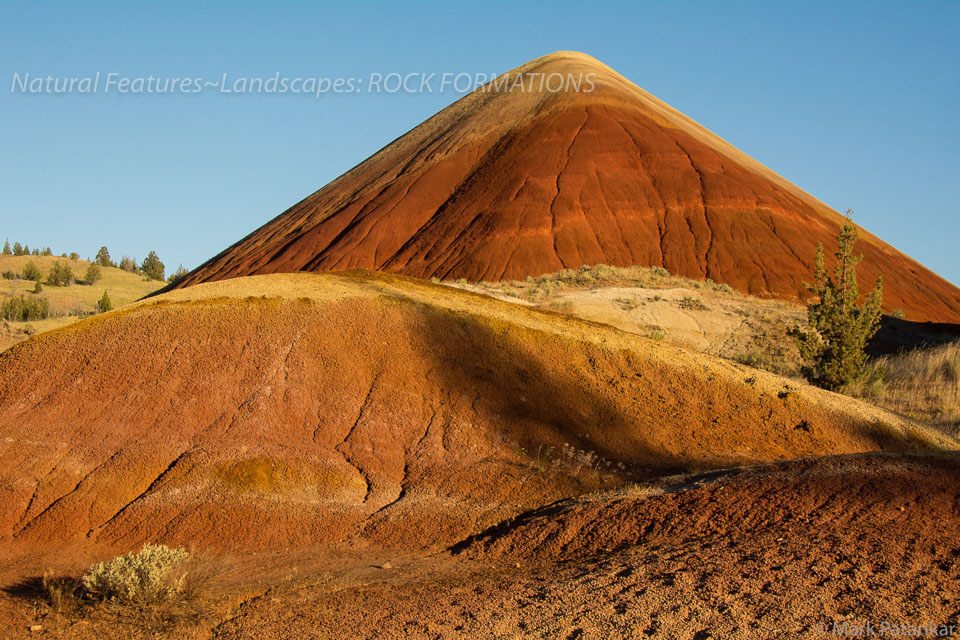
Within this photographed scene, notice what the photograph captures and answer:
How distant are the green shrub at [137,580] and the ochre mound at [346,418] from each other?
179 centimetres

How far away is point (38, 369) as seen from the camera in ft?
40.8

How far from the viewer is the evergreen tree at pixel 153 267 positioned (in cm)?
6662

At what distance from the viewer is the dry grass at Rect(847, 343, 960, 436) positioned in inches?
774

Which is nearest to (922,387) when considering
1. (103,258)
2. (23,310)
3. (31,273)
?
(23,310)

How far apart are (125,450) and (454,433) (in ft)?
15.8

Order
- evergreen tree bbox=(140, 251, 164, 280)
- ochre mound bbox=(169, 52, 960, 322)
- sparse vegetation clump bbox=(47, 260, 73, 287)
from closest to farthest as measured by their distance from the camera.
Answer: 1. ochre mound bbox=(169, 52, 960, 322)
2. sparse vegetation clump bbox=(47, 260, 73, 287)
3. evergreen tree bbox=(140, 251, 164, 280)

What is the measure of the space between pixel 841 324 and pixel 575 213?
27.5 meters

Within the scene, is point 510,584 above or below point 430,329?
below

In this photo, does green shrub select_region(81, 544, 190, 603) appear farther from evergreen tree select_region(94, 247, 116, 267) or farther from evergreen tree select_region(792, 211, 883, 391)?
evergreen tree select_region(94, 247, 116, 267)

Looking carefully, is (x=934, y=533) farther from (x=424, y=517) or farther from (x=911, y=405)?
(x=911, y=405)

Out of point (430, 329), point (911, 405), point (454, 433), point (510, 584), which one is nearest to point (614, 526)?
point (510, 584)

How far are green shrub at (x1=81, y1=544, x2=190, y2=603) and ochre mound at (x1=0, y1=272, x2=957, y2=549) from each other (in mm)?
1794

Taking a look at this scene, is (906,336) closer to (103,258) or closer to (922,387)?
(922,387)

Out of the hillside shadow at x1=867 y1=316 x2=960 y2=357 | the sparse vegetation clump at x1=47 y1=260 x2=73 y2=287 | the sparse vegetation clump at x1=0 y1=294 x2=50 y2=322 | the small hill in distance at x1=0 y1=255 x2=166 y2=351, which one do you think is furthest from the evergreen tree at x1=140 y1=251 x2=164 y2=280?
the hillside shadow at x1=867 y1=316 x2=960 y2=357
